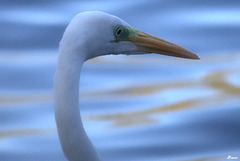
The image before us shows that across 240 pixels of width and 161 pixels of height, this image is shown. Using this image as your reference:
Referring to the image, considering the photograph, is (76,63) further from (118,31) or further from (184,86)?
(184,86)

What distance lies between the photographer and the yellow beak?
13.5 feet

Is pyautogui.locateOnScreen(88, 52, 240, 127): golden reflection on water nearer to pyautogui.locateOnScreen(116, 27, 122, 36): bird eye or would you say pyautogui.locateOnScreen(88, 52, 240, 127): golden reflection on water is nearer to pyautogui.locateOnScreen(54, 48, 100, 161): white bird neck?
pyautogui.locateOnScreen(116, 27, 122, 36): bird eye

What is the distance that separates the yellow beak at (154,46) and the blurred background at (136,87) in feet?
5.22

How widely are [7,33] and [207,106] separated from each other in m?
→ 2.56

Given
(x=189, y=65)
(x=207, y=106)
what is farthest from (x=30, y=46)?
(x=207, y=106)

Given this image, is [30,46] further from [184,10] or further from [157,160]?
[157,160]

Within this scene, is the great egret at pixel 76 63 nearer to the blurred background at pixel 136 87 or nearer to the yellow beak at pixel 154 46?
the yellow beak at pixel 154 46

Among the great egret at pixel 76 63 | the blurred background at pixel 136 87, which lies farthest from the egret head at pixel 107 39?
the blurred background at pixel 136 87

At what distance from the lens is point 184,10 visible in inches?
318

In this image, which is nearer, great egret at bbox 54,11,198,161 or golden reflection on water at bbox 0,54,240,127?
great egret at bbox 54,11,198,161

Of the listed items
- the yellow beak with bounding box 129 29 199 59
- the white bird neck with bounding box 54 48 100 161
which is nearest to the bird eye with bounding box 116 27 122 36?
the yellow beak with bounding box 129 29 199 59

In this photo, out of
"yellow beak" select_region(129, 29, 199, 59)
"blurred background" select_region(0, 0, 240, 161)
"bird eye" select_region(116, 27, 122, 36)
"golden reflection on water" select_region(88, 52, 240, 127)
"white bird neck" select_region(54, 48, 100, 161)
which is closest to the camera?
"white bird neck" select_region(54, 48, 100, 161)

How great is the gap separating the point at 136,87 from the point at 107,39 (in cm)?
288

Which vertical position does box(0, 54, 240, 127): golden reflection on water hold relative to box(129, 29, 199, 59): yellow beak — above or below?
above
